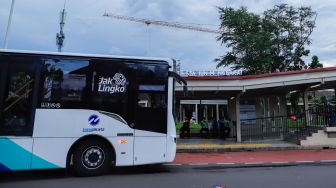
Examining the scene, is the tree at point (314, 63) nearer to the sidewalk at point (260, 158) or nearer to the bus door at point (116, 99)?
the sidewalk at point (260, 158)

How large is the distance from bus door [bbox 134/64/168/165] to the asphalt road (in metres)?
0.60

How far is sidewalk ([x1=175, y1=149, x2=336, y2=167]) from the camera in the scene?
453 inches

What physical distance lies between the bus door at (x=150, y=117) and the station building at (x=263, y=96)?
6111 millimetres

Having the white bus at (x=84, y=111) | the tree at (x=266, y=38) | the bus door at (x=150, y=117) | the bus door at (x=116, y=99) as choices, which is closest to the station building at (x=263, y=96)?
the bus door at (x=150, y=117)

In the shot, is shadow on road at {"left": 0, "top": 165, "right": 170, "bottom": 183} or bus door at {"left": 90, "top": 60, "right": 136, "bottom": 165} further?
bus door at {"left": 90, "top": 60, "right": 136, "bottom": 165}

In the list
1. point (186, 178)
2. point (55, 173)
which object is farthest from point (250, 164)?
point (55, 173)

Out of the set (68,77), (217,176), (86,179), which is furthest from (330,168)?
(68,77)

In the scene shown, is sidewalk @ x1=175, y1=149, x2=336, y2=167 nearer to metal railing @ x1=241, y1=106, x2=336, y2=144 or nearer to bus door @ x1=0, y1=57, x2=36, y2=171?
metal railing @ x1=241, y1=106, x2=336, y2=144

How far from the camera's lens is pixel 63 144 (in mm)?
8570

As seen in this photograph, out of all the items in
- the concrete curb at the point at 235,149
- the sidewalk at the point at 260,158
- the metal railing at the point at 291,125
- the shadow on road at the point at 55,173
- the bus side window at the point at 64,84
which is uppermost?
the bus side window at the point at 64,84

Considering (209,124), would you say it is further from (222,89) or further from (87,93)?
(87,93)

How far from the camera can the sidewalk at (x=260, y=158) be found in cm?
1150

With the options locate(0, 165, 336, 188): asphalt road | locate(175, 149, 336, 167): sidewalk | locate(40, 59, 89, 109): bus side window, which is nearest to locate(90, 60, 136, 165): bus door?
locate(40, 59, 89, 109): bus side window

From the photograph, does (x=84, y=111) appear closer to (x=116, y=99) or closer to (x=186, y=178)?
(x=116, y=99)
